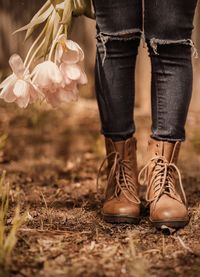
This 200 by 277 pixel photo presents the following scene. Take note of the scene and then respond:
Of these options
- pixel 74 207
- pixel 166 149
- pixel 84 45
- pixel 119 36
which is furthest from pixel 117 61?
pixel 84 45

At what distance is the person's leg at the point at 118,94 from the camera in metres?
1.58

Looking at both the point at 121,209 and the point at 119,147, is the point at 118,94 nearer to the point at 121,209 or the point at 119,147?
the point at 119,147

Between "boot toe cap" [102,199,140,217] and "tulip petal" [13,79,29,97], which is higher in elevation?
"tulip petal" [13,79,29,97]

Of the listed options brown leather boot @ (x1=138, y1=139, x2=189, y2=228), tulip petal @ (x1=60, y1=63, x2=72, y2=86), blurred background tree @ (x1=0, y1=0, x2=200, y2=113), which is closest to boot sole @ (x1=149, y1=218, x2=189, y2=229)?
brown leather boot @ (x1=138, y1=139, x2=189, y2=228)

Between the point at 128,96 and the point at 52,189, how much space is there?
2.11 feet

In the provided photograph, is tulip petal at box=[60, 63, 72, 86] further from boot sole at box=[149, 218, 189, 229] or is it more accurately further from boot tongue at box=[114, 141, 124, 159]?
boot sole at box=[149, 218, 189, 229]

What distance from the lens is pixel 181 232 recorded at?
5.28 ft

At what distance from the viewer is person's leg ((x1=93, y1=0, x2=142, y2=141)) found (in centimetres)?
157

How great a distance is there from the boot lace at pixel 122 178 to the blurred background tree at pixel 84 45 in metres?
1.57

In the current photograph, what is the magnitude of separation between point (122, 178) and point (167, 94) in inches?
11.9

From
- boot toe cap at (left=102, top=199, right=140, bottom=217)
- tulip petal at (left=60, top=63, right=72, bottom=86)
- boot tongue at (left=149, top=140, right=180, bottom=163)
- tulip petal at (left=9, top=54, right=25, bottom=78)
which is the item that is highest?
tulip petal at (left=9, top=54, right=25, bottom=78)

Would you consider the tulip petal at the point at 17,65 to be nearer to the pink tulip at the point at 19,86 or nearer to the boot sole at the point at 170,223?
the pink tulip at the point at 19,86

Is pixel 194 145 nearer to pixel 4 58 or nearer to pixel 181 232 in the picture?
pixel 181 232

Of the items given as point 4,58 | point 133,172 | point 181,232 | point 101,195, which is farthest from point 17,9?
point 181,232
